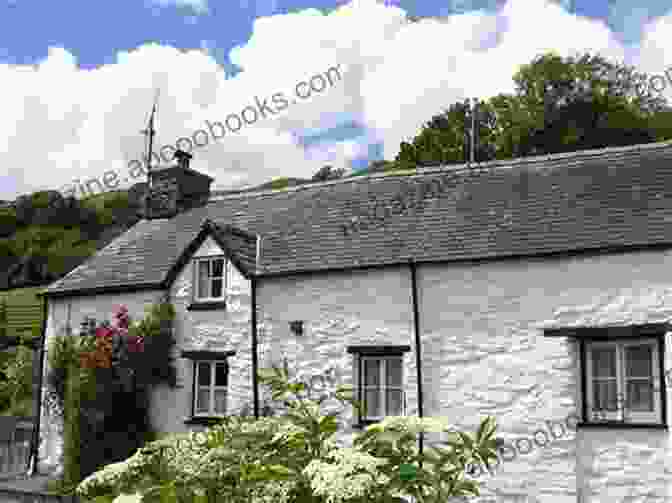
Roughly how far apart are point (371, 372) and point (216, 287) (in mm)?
3906

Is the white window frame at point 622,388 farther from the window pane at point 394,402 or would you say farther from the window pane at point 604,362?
the window pane at point 394,402

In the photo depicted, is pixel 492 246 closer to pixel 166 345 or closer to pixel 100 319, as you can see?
pixel 166 345

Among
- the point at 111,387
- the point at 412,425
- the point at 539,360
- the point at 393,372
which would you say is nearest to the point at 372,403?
the point at 393,372

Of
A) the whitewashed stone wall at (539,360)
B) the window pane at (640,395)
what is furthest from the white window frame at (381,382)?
the window pane at (640,395)

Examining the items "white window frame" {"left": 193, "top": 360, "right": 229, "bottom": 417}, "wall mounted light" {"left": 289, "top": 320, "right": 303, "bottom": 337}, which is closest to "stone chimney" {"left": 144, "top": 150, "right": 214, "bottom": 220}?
"white window frame" {"left": 193, "top": 360, "right": 229, "bottom": 417}

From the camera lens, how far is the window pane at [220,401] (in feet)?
43.9

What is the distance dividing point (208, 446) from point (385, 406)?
266 inches

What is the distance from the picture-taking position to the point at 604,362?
10.5 metres

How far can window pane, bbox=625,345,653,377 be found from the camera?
10297mm

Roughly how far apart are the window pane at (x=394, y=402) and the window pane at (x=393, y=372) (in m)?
0.15

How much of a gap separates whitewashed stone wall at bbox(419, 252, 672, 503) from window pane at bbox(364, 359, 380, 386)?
1.02 meters

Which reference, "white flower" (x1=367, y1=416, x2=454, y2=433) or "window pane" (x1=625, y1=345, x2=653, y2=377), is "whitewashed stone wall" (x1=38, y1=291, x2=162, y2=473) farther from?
"white flower" (x1=367, y1=416, x2=454, y2=433)

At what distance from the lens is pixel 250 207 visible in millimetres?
16453

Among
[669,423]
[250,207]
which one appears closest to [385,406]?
[669,423]
